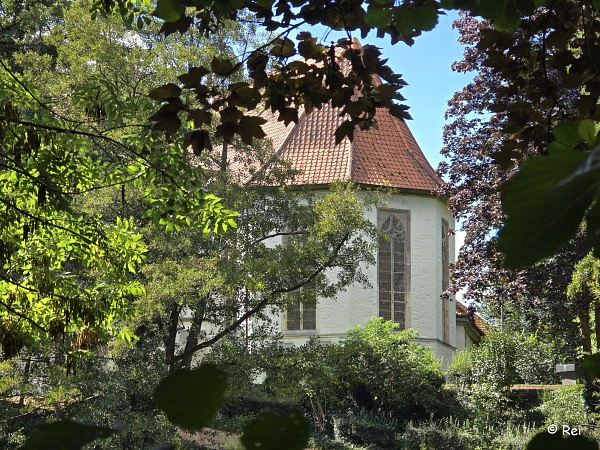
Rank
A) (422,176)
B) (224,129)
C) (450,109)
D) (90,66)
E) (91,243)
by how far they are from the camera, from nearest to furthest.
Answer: (224,129) → (91,243) → (90,66) → (450,109) → (422,176)

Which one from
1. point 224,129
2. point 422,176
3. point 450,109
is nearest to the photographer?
point 224,129

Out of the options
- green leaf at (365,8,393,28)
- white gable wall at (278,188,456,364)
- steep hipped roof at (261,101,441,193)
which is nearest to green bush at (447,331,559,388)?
white gable wall at (278,188,456,364)

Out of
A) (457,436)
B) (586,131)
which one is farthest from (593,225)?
(457,436)

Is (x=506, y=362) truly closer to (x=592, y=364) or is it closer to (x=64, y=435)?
(x=592, y=364)

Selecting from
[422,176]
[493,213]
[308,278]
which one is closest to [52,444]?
[308,278]

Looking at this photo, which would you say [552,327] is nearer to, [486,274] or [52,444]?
[486,274]

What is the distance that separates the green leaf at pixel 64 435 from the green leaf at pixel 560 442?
5.1 inches

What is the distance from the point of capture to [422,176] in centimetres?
2469

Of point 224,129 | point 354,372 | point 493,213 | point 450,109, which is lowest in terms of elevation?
point 354,372

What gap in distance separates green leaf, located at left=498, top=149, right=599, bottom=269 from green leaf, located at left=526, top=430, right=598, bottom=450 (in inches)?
2.4

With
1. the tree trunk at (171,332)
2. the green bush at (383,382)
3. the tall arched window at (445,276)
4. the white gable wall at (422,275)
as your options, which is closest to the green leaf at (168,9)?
the tree trunk at (171,332)

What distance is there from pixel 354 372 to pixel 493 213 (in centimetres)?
430

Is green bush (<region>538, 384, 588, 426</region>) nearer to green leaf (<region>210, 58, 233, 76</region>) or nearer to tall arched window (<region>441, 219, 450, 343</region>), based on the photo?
tall arched window (<region>441, 219, 450, 343</region>)

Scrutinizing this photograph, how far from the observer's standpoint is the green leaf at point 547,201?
25 centimetres
